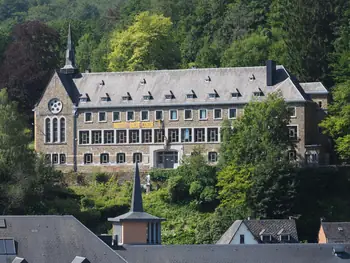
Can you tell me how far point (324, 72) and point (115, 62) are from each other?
21.0 metres

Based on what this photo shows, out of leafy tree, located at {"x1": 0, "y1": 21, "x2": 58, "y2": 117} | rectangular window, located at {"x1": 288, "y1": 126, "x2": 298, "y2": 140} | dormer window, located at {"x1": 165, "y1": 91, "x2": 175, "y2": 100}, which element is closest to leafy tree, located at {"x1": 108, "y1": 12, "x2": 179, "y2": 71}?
leafy tree, located at {"x1": 0, "y1": 21, "x2": 58, "y2": 117}

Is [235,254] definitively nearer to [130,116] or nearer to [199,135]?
[199,135]

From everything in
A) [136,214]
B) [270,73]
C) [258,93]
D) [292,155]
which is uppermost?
[270,73]

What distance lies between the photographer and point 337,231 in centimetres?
10700

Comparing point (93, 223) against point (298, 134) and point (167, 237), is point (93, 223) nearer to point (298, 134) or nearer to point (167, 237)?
point (167, 237)

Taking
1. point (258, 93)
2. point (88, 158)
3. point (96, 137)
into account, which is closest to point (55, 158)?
point (88, 158)

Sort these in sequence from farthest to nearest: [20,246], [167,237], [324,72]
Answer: [324,72] → [167,237] → [20,246]

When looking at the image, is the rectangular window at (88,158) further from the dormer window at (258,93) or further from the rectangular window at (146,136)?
the dormer window at (258,93)

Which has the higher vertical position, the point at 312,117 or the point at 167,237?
the point at 312,117

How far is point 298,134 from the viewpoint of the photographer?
400 ft

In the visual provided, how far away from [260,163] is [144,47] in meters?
30.5

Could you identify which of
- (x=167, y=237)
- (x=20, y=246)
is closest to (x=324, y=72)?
(x=167, y=237)

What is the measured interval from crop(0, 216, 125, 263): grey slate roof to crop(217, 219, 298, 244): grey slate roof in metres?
24.8

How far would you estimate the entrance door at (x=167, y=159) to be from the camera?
125 meters
